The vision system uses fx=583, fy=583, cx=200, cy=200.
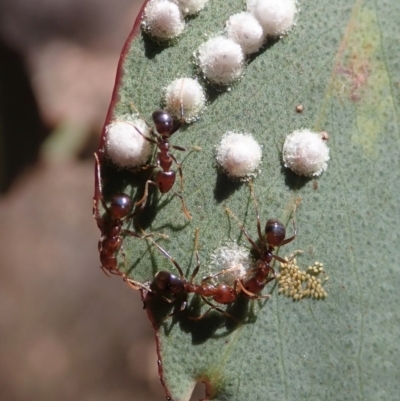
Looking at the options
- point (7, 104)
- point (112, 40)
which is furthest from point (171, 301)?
point (112, 40)

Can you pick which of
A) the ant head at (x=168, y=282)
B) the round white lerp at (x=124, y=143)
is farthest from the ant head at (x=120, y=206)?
the ant head at (x=168, y=282)

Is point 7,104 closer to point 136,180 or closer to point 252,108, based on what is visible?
point 136,180

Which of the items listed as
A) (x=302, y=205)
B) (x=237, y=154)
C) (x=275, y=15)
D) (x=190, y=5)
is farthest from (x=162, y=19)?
(x=302, y=205)

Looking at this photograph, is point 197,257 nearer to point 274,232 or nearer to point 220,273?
point 220,273

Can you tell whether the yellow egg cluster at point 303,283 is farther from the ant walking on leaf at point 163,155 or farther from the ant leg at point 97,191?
the ant leg at point 97,191

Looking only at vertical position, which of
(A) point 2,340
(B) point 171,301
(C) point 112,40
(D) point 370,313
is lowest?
(A) point 2,340

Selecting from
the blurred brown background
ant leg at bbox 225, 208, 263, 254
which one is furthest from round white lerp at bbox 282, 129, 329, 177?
the blurred brown background

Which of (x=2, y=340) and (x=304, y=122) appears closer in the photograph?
(x=304, y=122)
